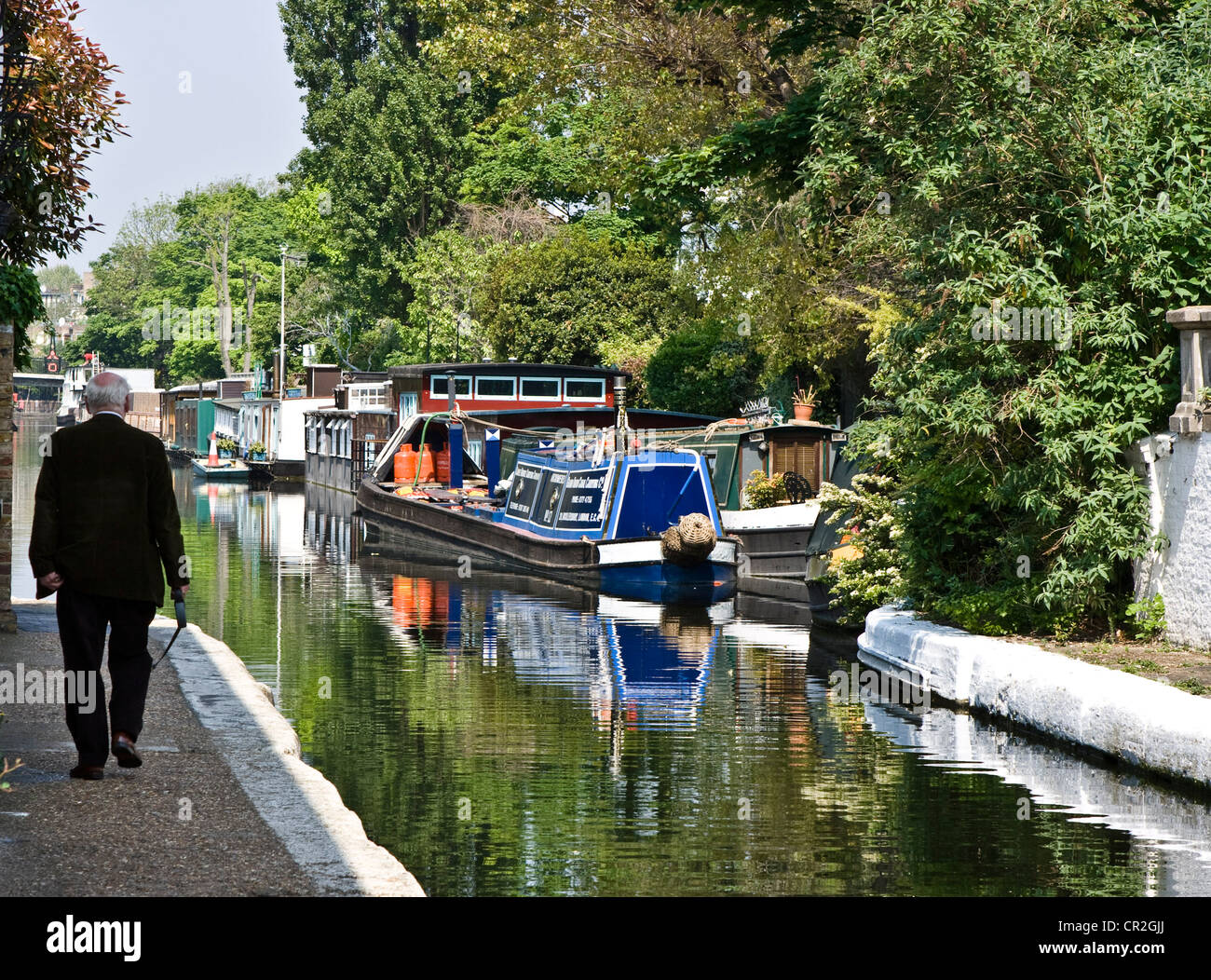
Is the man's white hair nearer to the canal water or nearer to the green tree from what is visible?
the canal water

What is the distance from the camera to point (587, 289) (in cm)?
4688

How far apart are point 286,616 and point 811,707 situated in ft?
29.8

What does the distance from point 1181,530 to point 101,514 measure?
833 centimetres

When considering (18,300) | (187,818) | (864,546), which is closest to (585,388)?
(864,546)

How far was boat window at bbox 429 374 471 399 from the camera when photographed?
40.3 metres

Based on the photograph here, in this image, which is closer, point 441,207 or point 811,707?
point 811,707

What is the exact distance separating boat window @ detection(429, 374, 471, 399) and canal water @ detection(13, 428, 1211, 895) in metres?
20.0

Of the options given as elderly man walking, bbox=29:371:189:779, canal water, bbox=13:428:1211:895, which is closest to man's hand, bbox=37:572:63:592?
elderly man walking, bbox=29:371:189:779

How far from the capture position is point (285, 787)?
7.83 meters

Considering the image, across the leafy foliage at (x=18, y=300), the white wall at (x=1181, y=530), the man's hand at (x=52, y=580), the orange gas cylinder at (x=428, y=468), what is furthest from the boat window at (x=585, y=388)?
the man's hand at (x=52, y=580)

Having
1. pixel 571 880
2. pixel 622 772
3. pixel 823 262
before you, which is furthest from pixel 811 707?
pixel 823 262

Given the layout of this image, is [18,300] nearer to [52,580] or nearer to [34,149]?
[34,149]

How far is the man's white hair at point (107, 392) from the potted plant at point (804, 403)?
817 inches

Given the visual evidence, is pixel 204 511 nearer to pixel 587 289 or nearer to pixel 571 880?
pixel 587 289
